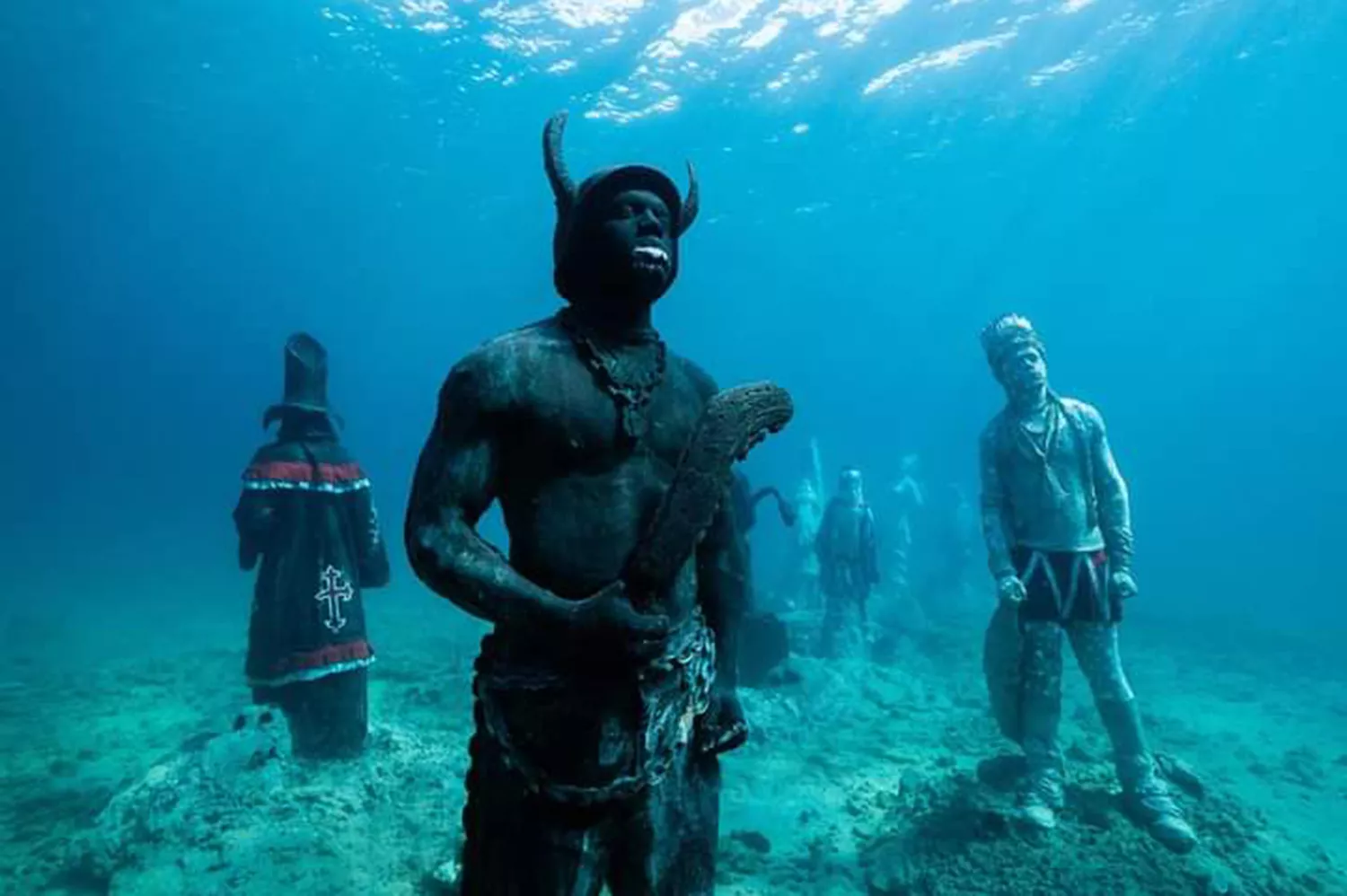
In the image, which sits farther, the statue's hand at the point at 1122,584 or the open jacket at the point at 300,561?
the open jacket at the point at 300,561

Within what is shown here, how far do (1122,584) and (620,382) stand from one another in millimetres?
4838

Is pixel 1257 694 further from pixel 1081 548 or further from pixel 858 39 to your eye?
pixel 858 39

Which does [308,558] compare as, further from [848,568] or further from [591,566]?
[848,568]

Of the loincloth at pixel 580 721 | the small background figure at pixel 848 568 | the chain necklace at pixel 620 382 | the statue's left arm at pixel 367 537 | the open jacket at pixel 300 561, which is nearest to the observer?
the loincloth at pixel 580 721

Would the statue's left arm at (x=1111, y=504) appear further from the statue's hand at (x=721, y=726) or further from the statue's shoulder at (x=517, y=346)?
the statue's shoulder at (x=517, y=346)

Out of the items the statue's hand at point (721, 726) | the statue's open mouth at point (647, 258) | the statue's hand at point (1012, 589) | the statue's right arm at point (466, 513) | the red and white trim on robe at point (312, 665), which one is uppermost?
the statue's open mouth at point (647, 258)

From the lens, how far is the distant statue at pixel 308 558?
5844 mm

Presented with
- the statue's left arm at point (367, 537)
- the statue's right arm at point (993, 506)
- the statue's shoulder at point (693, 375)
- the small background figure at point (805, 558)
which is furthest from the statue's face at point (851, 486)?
the statue's shoulder at point (693, 375)

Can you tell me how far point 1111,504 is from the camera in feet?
17.5

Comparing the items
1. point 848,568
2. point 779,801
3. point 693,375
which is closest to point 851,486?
point 848,568

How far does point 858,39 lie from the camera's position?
2280 cm

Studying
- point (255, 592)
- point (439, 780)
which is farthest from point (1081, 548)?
point (255, 592)

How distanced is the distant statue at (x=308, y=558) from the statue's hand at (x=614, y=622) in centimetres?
505

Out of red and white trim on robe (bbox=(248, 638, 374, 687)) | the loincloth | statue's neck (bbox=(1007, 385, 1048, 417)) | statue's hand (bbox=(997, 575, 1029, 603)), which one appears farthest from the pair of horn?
red and white trim on robe (bbox=(248, 638, 374, 687))
